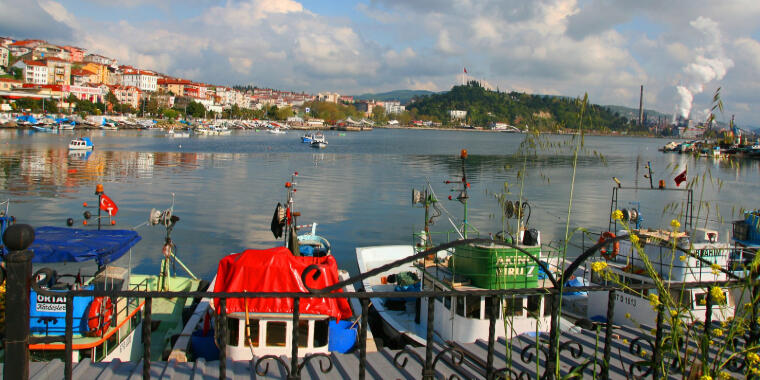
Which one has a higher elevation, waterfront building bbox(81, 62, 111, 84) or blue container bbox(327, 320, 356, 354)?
waterfront building bbox(81, 62, 111, 84)

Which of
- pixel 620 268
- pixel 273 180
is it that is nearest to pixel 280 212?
pixel 620 268

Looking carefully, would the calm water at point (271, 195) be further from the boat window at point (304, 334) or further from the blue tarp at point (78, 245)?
the blue tarp at point (78, 245)

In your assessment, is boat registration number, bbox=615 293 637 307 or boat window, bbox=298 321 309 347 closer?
boat window, bbox=298 321 309 347

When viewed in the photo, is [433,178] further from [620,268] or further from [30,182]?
[620,268]

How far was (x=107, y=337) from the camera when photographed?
9.38 m

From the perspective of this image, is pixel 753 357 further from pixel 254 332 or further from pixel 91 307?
pixel 91 307

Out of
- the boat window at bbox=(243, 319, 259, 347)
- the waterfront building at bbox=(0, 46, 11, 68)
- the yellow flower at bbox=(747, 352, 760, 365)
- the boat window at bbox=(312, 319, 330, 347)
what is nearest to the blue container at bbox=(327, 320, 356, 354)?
the boat window at bbox=(312, 319, 330, 347)

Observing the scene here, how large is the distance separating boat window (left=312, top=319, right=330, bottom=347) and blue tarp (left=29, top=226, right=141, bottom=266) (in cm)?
404

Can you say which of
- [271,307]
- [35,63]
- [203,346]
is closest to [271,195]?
[203,346]

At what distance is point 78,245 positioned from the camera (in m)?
10.0

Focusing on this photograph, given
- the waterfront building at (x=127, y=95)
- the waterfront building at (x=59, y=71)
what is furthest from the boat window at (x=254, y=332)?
the waterfront building at (x=59, y=71)

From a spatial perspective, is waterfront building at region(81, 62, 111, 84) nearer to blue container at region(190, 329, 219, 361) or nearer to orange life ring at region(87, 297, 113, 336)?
blue container at region(190, 329, 219, 361)

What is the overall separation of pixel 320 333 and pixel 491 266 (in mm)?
3527

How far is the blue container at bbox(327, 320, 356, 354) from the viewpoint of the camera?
10781 millimetres
